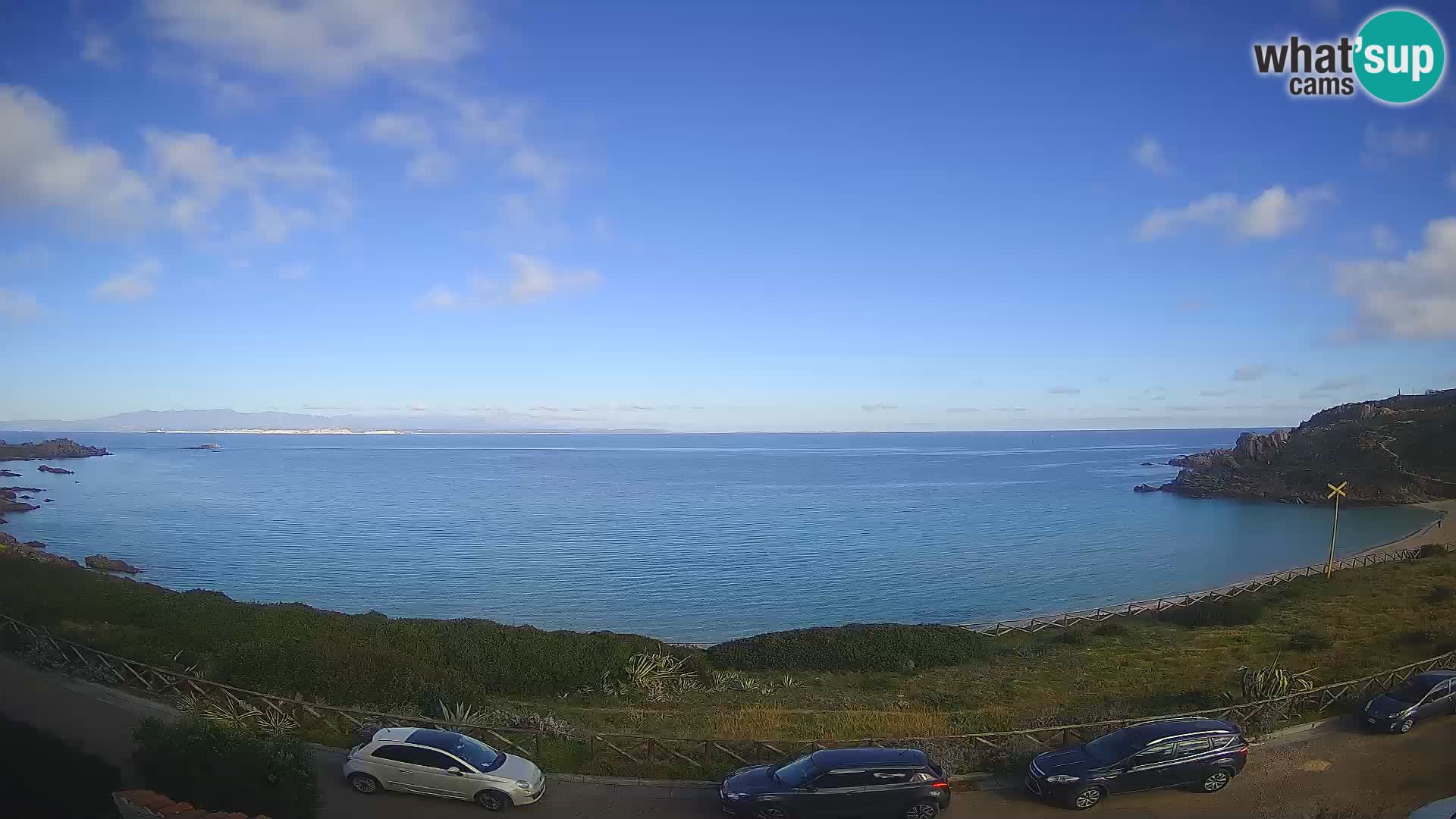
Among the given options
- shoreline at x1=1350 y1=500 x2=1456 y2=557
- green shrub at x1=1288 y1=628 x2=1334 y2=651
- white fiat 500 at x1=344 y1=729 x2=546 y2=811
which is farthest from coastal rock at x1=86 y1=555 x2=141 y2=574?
shoreline at x1=1350 y1=500 x2=1456 y2=557

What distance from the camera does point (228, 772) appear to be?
1295 cm

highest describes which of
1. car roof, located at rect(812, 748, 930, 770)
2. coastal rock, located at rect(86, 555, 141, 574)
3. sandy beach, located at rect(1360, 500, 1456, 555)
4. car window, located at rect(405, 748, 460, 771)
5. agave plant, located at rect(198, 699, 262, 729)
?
car roof, located at rect(812, 748, 930, 770)

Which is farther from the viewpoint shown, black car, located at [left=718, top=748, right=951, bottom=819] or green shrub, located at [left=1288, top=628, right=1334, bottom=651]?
green shrub, located at [left=1288, top=628, right=1334, bottom=651]

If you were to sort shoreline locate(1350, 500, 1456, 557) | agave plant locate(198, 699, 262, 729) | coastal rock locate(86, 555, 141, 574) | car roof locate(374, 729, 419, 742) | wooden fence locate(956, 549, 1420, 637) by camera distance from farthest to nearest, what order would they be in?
1. shoreline locate(1350, 500, 1456, 557)
2. coastal rock locate(86, 555, 141, 574)
3. wooden fence locate(956, 549, 1420, 637)
4. agave plant locate(198, 699, 262, 729)
5. car roof locate(374, 729, 419, 742)

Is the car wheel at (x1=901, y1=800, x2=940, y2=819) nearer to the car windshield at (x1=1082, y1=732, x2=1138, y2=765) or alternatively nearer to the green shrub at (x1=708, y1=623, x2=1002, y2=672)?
the car windshield at (x1=1082, y1=732, x2=1138, y2=765)

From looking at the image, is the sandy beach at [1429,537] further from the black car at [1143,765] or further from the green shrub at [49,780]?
the green shrub at [49,780]

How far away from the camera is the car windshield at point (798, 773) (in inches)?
549

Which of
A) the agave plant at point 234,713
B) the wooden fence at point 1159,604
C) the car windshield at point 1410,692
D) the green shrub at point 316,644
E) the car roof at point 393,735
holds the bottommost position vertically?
the wooden fence at point 1159,604

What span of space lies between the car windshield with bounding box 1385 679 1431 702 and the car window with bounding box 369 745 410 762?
69.7ft

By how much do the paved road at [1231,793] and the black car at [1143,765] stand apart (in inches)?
11.8

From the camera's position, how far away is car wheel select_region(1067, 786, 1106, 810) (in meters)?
14.3

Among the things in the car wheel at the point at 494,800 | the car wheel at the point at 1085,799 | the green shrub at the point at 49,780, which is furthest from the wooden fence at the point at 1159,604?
the green shrub at the point at 49,780

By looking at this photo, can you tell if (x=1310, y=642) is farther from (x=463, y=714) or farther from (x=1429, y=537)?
(x=1429, y=537)

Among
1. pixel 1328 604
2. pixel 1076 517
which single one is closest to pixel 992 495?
pixel 1076 517
